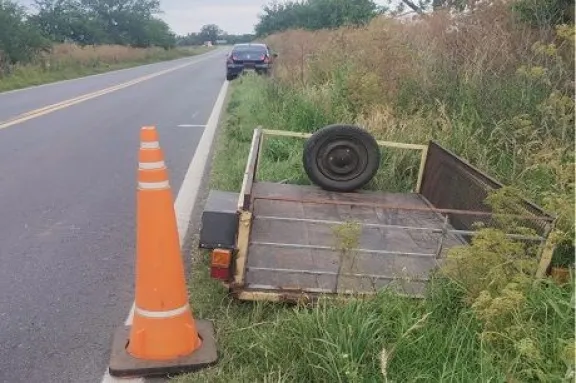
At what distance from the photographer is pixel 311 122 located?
26.8ft

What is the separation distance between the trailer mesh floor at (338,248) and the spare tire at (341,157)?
187 millimetres

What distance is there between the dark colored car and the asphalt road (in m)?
11.8

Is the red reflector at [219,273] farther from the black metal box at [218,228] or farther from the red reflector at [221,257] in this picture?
the black metal box at [218,228]

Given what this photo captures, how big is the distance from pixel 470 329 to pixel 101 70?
3536 cm

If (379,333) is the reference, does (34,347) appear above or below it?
below

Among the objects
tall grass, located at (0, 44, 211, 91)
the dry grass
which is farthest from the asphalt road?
tall grass, located at (0, 44, 211, 91)

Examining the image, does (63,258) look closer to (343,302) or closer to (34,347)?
(34,347)

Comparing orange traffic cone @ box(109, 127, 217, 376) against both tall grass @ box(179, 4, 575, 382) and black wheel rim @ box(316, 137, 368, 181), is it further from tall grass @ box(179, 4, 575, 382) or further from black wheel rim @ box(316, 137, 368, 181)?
black wheel rim @ box(316, 137, 368, 181)

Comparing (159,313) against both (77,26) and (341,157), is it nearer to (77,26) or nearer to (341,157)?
(341,157)

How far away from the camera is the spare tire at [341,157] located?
545 centimetres

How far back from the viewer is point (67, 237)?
16.5 ft

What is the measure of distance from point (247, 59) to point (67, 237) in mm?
19342

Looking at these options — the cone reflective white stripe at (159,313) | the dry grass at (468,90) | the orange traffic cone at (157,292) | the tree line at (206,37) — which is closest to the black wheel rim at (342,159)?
the dry grass at (468,90)

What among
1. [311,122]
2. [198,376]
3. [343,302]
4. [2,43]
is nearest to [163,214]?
[198,376]
